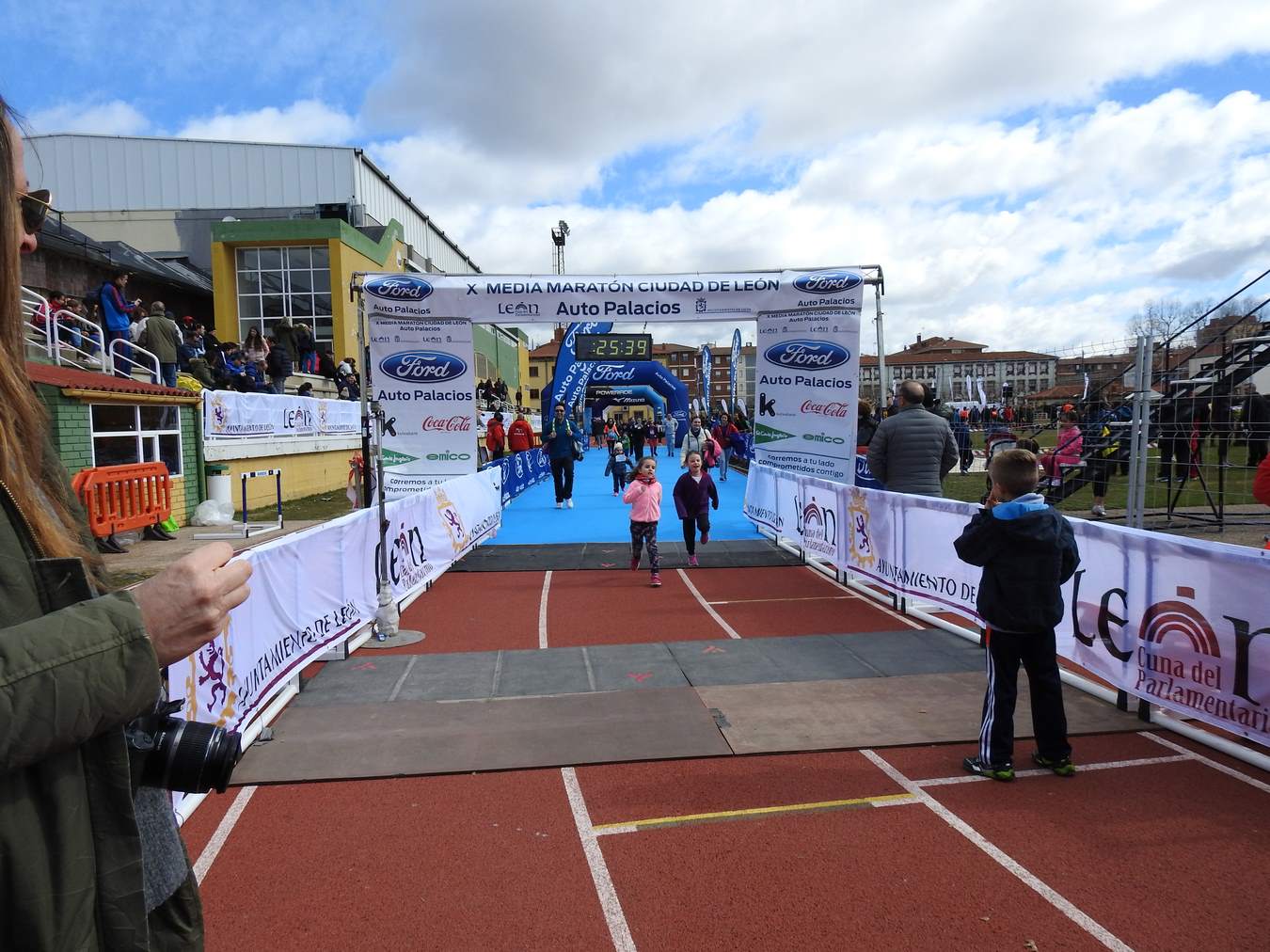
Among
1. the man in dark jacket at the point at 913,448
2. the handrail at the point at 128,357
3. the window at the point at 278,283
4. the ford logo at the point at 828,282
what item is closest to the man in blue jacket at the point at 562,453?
the ford logo at the point at 828,282

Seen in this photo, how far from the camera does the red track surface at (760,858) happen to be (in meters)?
3.27

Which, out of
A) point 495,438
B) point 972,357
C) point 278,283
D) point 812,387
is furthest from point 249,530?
point 972,357

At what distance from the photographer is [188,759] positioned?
1.33m

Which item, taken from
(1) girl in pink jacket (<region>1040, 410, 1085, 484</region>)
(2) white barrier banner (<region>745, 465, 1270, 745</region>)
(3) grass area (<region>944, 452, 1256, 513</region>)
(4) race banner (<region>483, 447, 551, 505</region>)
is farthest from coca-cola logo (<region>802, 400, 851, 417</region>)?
(4) race banner (<region>483, 447, 551, 505</region>)

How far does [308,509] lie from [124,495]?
18.9 feet

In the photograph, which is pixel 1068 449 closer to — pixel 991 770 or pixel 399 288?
pixel 991 770

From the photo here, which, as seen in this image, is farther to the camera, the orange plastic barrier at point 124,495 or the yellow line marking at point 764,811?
the orange plastic barrier at point 124,495

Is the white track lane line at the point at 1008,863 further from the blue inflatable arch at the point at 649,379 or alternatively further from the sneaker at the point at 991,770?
the blue inflatable arch at the point at 649,379

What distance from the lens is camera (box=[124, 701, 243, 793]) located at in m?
1.29

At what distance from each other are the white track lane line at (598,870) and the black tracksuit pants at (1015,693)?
2341 mm

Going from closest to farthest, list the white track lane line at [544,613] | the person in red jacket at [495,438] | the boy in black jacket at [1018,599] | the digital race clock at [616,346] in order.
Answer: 1. the boy in black jacket at [1018,599]
2. the white track lane line at [544,613]
3. the person in red jacket at [495,438]
4. the digital race clock at [616,346]

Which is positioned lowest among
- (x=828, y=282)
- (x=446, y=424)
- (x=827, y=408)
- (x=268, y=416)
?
(x=446, y=424)

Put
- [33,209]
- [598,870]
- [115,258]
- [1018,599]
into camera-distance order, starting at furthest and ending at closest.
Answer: [115,258], [1018,599], [598,870], [33,209]

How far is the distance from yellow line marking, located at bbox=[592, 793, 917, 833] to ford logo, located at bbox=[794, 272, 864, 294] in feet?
26.7
